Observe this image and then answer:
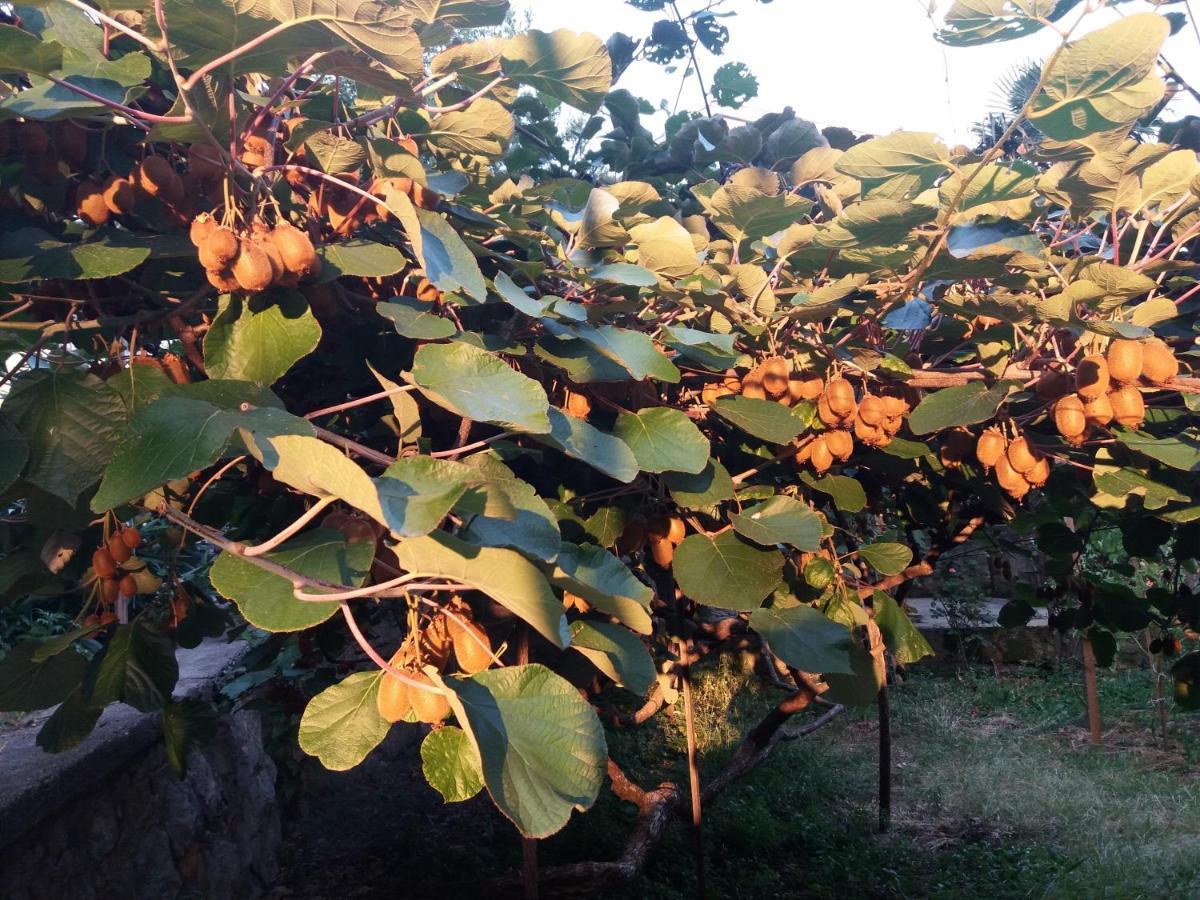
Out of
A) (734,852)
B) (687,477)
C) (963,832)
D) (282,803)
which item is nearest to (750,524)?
(687,477)

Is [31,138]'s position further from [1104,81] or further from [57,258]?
[1104,81]

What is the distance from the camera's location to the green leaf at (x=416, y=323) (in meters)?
0.99

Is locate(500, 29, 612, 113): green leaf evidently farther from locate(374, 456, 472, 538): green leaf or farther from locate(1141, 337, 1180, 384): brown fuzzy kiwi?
locate(1141, 337, 1180, 384): brown fuzzy kiwi

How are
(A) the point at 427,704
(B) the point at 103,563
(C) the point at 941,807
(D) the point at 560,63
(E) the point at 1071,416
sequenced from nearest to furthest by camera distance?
(A) the point at 427,704, (D) the point at 560,63, (B) the point at 103,563, (E) the point at 1071,416, (C) the point at 941,807

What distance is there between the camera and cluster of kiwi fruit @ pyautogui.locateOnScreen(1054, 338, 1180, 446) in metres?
1.24

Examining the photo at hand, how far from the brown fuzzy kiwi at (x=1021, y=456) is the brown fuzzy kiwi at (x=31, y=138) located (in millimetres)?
1425

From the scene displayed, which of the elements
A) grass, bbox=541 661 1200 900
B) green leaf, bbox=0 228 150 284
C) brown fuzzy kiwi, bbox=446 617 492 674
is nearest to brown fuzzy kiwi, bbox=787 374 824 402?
brown fuzzy kiwi, bbox=446 617 492 674

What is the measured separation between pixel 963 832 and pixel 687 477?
4.07 meters

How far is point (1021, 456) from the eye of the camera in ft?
4.79

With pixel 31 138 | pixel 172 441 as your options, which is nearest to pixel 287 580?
pixel 172 441

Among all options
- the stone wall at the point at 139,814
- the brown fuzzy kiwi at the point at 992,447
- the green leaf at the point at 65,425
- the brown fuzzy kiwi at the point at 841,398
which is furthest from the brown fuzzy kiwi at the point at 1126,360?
the stone wall at the point at 139,814

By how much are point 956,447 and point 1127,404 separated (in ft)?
1.54

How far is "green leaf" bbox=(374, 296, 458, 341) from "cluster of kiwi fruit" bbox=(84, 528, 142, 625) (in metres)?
0.49

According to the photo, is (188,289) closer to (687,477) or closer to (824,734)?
(687,477)
